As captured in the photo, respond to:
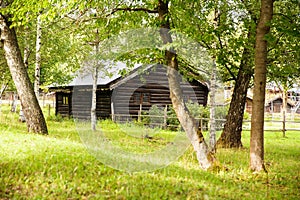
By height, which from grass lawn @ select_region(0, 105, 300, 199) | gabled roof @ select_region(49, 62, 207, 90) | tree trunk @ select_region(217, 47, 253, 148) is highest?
gabled roof @ select_region(49, 62, 207, 90)

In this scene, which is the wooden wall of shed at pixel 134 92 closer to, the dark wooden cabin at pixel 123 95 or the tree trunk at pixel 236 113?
the dark wooden cabin at pixel 123 95

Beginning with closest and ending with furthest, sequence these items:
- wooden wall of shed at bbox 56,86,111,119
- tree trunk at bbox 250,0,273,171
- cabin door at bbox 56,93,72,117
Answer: tree trunk at bbox 250,0,273,171 → wooden wall of shed at bbox 56,86,111,119 → cabin door at bbox 56,93,72,117

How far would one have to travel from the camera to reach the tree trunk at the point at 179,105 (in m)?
8.59

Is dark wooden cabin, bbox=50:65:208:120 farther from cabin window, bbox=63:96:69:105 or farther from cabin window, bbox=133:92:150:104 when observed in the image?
cabin window, bbox=63:96:69:105

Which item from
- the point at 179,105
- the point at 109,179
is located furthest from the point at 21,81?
the point at 109,179

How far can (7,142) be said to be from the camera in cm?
925

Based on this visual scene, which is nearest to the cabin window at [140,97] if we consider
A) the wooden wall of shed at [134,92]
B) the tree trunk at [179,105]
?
the wooden wall of shed at [134,92]

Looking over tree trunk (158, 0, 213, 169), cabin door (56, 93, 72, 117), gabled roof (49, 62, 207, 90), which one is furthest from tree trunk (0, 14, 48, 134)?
cabin door (56, 93, 72, 117)

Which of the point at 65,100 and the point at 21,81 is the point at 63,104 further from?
the point at 21,81

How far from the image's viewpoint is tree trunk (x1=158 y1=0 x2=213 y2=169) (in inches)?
338

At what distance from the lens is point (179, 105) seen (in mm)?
8883

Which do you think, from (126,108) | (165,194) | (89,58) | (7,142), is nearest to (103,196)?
(165,194)

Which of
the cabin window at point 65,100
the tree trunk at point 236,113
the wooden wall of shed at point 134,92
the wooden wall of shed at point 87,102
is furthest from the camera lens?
the cabin window at point 65,100

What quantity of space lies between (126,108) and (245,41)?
13.4 metres
